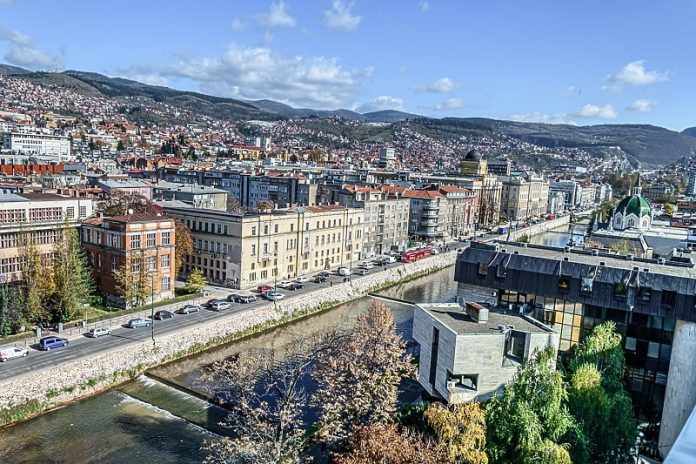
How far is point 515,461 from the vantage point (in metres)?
19.3

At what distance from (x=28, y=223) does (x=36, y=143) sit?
122568 mm

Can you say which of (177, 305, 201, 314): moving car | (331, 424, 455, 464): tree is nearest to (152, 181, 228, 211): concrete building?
(177, 305, 201, 314): moving car

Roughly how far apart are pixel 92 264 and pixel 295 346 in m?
18.4

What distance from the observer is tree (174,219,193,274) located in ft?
169

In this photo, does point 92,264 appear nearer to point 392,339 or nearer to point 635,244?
point 392,339

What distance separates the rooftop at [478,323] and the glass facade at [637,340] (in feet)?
9.25

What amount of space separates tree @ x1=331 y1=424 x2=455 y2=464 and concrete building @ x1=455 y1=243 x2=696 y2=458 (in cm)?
1305

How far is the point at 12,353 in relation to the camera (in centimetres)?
3278

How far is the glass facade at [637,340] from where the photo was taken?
89.9ft

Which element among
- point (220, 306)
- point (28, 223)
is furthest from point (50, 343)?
point (28, 223)

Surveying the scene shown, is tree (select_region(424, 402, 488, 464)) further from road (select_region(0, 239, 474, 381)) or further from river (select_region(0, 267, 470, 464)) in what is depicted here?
road (select_region(0, 239, 474, 381))

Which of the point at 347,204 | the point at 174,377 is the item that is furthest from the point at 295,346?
the point at 347,204

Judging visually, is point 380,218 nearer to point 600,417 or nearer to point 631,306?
point 631,306

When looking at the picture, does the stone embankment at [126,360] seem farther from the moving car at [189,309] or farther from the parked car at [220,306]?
the moving car at [189,309]
